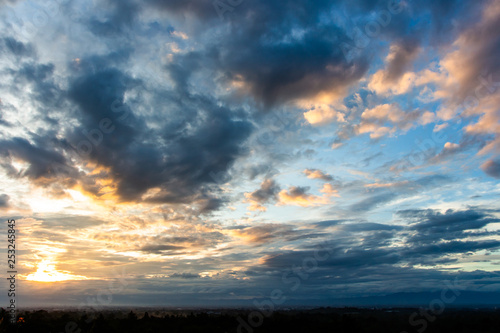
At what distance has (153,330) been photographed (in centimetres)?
6384

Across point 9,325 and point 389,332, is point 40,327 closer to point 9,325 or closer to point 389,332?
point 9,325

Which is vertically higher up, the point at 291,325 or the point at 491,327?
the point at 291,325

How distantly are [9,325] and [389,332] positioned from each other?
71.7 m

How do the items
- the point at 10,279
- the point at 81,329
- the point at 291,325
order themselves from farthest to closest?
1. the point at 291,325
2. the point at 81,329
3. the point at 10,279

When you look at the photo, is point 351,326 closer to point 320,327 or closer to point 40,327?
point 320,327

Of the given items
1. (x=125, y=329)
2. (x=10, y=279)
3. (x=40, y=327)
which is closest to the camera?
(x=10, y=279)

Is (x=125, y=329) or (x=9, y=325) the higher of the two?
(x=9, y=325)

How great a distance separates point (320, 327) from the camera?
69.1 m

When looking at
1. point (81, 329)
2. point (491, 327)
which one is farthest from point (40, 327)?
point (491, 327)

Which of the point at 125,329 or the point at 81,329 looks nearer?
the point at 81,329

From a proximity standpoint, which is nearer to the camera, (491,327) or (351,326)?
(351,326)

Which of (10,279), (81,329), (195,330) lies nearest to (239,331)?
(195,330)

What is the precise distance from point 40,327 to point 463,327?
8861 cm

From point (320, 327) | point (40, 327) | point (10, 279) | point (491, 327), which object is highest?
point (10, 279)
